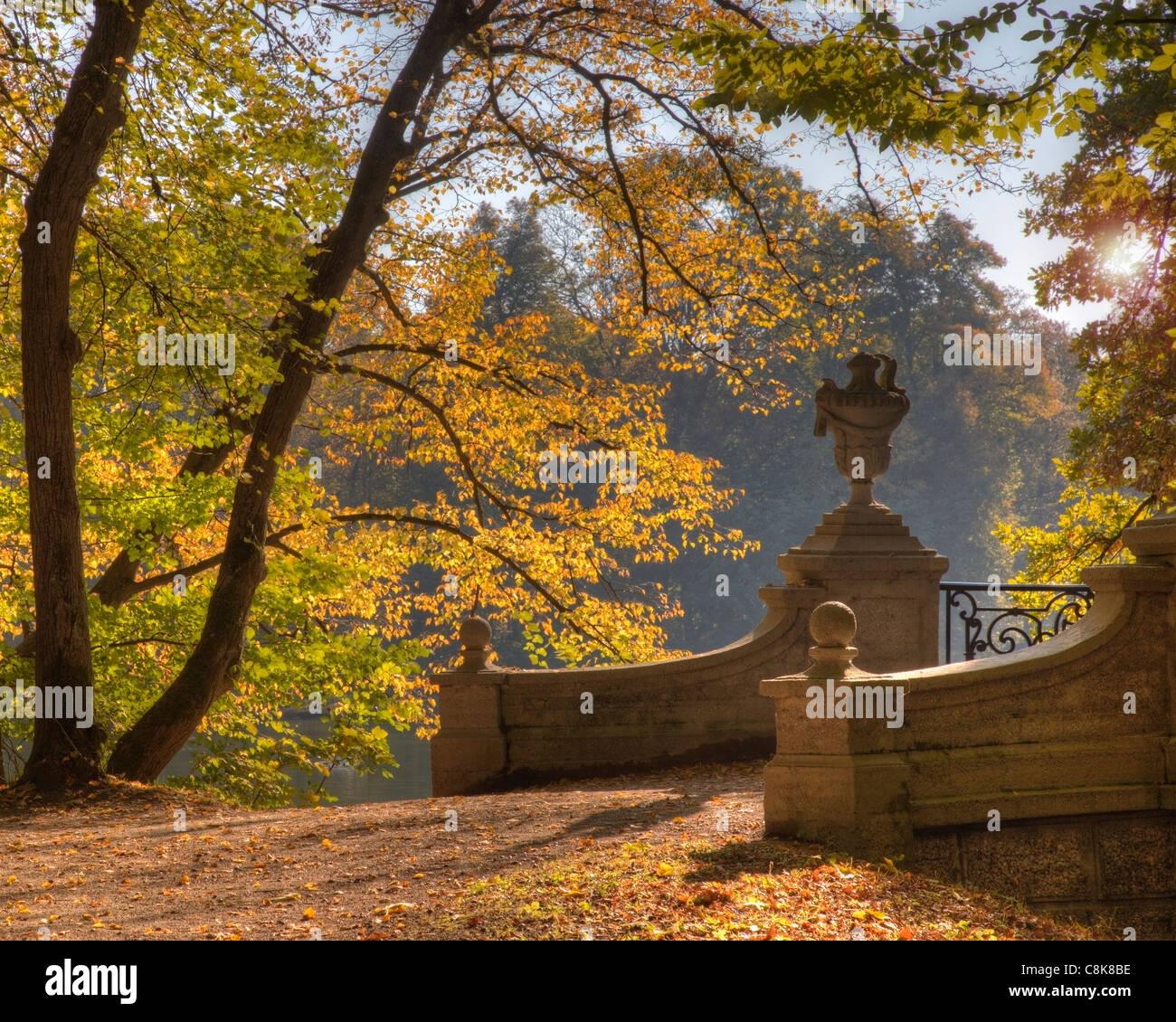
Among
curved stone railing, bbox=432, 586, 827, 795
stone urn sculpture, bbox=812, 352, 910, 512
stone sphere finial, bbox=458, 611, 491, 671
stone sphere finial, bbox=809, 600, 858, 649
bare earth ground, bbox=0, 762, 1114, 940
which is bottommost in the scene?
bare earth ground, bbox=0, 762, 1114, 940

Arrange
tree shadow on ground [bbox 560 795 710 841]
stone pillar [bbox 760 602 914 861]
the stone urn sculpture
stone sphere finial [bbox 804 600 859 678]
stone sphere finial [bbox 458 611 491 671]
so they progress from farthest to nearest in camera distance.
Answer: the stone urn sculpture → stone sphere finial [bbox 458 611 491 671] → tree shadow on ground [bbox 560 795 710 841] → stone sphere finial [bbox 804 600 859 678] → stone pillar [bbox 760 602 914 861]

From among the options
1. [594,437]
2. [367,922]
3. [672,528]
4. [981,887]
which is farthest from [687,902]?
[672,528]

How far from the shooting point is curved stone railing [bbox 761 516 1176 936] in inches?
238

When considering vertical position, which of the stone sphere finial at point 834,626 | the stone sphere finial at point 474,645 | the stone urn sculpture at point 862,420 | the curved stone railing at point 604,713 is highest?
the stone urn sculpture at point 862,420

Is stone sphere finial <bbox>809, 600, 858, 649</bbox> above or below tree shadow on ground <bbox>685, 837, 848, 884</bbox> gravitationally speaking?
above

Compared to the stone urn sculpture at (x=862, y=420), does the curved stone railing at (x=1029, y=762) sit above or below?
below

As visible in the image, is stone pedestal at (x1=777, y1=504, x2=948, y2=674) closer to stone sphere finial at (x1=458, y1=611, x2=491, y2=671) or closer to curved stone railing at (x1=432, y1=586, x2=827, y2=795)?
curved stone railing at (x1=432, y1=586, x2=827, y2=795)

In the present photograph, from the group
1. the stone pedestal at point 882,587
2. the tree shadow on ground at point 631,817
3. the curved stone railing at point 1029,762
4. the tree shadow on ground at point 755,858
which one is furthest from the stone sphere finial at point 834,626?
the stone pedestal at point 882,587

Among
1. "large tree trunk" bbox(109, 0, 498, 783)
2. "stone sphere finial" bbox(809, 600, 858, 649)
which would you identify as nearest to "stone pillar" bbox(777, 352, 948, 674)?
"stone sphere finial" bbox(809, 600, 858, 649)

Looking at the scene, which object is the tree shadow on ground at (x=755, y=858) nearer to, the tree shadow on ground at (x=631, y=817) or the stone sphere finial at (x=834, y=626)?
the tree shadow on ground at (x=631, y=817)

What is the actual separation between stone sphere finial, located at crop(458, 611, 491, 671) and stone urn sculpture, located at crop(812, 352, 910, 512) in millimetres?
3143

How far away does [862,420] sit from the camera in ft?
31.1

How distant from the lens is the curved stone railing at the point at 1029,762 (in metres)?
6.05

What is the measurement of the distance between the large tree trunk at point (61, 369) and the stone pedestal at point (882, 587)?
18.5 feet
